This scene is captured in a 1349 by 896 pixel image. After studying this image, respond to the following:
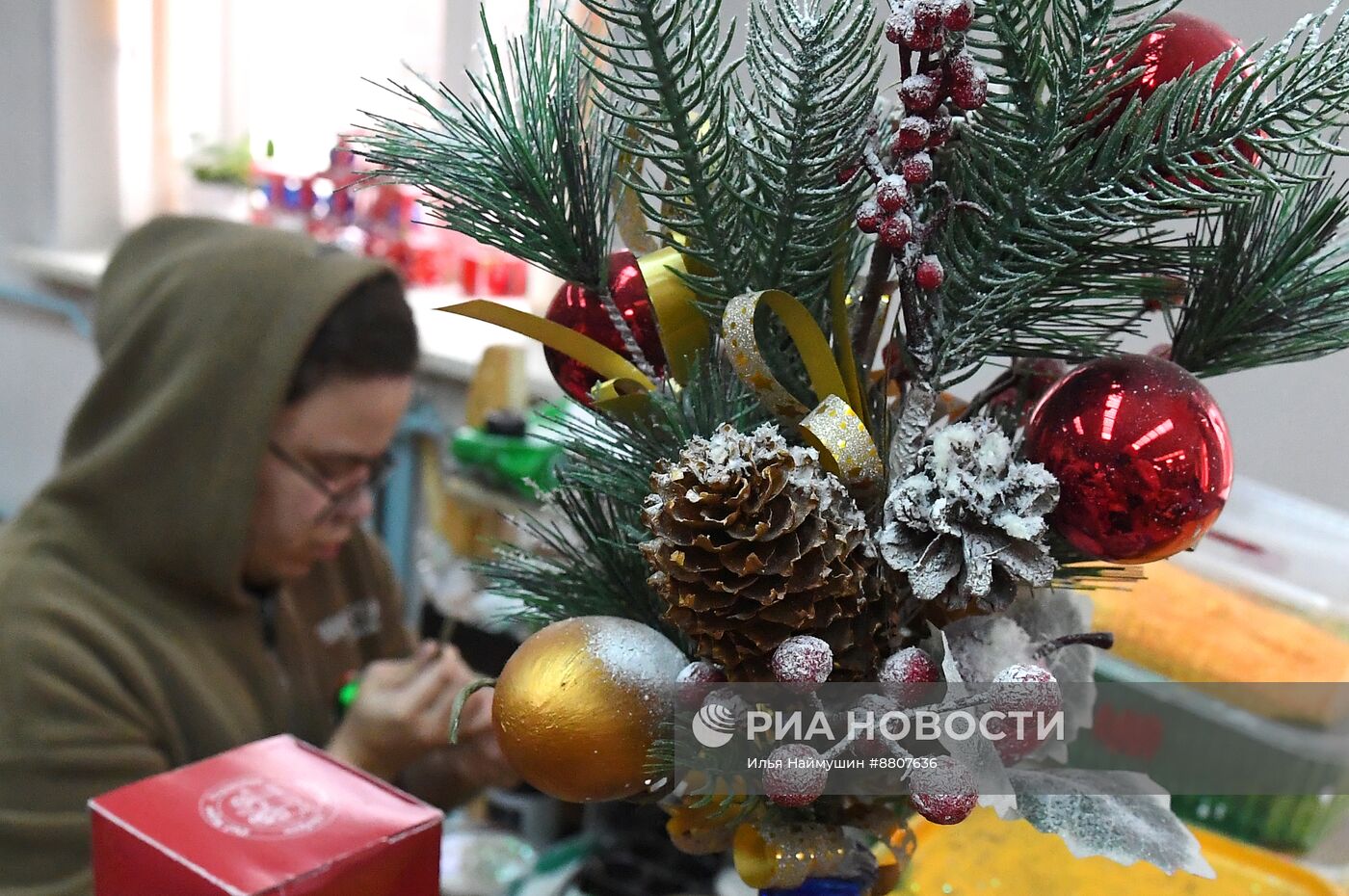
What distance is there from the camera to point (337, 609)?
1228 millimetres

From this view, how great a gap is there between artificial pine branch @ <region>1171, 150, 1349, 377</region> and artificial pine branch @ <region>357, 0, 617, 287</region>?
0.66 ft

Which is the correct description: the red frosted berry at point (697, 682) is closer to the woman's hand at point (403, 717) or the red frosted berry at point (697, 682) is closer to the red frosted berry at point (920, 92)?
the red frosted berry at point (920, 92)

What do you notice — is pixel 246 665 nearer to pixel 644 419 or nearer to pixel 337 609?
pixel 337 609

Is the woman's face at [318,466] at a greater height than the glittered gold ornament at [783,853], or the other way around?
the glittered gold ornament at [783,853]

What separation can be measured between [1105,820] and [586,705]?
157mm

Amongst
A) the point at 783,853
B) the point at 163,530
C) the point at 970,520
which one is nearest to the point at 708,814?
the point at 783,853

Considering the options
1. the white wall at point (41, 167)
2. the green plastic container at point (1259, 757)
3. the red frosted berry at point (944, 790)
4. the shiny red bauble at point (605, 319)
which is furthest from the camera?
the white wall at point (41, 167)

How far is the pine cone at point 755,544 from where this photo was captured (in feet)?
0.91

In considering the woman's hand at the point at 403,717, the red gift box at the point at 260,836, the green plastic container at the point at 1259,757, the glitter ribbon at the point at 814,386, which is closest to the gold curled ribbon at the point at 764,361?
the glitter ribbon at the point at 814,386

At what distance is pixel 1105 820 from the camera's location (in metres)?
0.31

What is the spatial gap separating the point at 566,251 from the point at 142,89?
2.54m

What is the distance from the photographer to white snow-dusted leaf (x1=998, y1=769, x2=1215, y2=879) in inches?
12.2

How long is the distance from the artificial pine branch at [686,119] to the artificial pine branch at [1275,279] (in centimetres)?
15

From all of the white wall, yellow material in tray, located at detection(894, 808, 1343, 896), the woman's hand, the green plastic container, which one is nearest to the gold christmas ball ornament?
yellow material in tray, located at detection(894, 808, 1343, 896)
